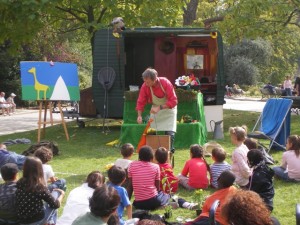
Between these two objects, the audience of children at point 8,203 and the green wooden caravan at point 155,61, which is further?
the green wooden caravan at point 155,61

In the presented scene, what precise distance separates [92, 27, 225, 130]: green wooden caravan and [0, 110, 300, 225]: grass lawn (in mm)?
897

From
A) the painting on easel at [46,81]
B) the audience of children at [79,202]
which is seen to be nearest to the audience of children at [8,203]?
the audience of children at [79,202]

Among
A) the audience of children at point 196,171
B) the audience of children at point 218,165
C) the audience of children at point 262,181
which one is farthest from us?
the audience of children at point 196,171

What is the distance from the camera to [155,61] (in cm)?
1580

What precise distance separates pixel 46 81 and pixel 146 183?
22.2ft

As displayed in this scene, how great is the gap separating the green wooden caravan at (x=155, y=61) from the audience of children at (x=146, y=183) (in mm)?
7465

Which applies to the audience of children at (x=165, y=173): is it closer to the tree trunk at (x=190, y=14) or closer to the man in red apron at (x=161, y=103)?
the man in red apron at (x=161, y=103)

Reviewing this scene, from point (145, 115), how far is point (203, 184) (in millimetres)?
5089

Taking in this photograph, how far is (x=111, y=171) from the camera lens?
213 inches

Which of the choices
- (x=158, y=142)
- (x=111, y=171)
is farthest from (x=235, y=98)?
(x=111, y=171)

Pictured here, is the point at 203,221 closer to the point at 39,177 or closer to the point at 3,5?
the point at 39,177

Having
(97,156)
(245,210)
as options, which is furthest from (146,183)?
(97,156)

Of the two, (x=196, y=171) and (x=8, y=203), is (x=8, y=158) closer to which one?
(x=196, y=171)

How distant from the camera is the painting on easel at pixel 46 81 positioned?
40.2 feet
